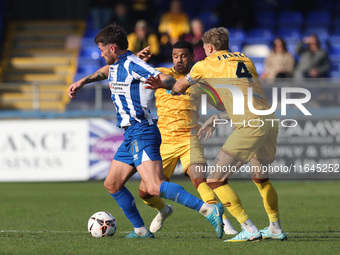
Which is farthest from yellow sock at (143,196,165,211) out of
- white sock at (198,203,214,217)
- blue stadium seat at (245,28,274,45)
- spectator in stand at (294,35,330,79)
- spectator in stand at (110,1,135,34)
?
blue stadium seat at (245,28,274,45)

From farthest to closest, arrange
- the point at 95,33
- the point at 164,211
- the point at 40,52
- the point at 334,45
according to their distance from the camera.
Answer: the point at 40,52, the point at 95,33, the point at 334,45, the point at 164,211

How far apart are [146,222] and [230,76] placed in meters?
2.95

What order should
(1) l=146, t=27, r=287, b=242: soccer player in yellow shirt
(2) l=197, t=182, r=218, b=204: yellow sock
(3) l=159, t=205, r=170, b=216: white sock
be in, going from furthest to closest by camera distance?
(3) l=159, t=205, r=170, b=216: white sock
(2) l=197, t=182, r=218, b=204: yellow sock
(1) l=146, t=27, r=287, b=242: soccer player in yellow shirt

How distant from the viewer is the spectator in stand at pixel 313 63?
1573 centimetres

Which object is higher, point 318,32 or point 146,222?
point 318,32

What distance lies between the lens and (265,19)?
65.3 feet

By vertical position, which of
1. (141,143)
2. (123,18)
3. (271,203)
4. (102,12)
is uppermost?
(102,12)

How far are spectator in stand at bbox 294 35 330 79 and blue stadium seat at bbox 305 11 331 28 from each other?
3.69 m

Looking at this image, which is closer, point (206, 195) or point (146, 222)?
point (206, 195)

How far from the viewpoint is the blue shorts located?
6936 mm

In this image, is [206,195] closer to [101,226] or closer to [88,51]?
[101,226]

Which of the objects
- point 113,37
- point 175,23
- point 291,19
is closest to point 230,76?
point 113,37

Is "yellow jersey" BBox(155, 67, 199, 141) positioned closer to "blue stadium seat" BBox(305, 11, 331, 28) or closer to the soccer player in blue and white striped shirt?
the soccer player in blue and white striped shirt

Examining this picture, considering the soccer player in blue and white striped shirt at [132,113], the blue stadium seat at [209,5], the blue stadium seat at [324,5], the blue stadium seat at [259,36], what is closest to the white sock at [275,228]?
the soccer player in blue and white striped shirt at [132,113]
